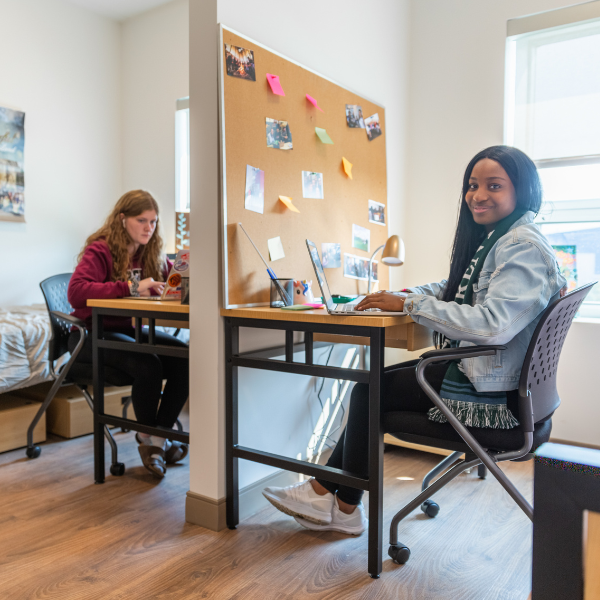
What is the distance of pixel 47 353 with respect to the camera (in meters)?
2.70

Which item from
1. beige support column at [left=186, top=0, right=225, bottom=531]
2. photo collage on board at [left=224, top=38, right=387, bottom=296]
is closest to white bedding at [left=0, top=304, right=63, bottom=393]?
beige support column at [left=186, top=0, right=225, bottom=531]

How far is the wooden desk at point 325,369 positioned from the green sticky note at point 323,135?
0.83 meters

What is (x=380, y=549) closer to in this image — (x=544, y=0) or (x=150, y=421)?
(x=150, y=421)

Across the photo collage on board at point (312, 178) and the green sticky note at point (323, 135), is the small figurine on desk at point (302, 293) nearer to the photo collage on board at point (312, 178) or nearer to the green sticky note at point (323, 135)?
the photo collage on board at point (312, 178)

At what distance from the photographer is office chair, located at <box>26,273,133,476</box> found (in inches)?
89.0

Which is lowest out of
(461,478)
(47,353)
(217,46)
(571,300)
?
(461,478)

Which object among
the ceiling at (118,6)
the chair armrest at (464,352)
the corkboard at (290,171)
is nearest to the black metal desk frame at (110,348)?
the corkboard at (290,171)

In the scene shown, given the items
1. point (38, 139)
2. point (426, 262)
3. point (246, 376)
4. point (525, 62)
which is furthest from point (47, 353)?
point (525, 62)

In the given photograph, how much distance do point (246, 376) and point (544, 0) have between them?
226 centimetres

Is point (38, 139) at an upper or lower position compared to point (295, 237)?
upper

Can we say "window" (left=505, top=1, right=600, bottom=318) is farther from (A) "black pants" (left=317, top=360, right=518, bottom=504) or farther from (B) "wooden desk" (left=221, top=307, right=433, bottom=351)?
(A) "black pants" (left=317, top=360, right=518, bottom=504)

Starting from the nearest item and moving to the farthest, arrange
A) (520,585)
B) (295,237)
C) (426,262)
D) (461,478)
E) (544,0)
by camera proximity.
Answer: (520,585) < (295,237) < (461,478) < (544,0) < (426,262)

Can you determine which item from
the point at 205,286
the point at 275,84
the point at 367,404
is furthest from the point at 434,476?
the point at 275,84

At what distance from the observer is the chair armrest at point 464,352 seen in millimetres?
1355
